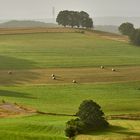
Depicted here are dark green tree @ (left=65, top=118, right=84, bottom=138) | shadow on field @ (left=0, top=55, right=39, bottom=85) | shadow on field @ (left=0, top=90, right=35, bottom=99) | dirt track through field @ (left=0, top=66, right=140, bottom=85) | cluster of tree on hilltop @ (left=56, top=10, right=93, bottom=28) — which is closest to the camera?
dark green tree @ (left=65, top=118, right=84, bottom=138)

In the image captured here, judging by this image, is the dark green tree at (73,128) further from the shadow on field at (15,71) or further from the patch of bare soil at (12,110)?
the shadow on field at (15,71)

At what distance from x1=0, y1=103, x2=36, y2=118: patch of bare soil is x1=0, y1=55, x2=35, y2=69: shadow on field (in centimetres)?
3768

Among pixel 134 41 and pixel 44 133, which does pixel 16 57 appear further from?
pixel 44 133

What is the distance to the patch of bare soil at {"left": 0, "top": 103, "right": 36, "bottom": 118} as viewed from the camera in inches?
2164

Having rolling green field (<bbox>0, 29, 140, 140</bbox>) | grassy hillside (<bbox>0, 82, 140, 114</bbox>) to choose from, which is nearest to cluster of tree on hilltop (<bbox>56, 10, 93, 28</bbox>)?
rolling green field (<bbox>0, 29, 140, 140</bbox>)

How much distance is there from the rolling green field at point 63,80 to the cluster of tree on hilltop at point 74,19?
2902 centimetres

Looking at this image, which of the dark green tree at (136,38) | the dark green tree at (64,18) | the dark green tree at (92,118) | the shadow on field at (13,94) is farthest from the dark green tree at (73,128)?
the dark green tree at (64,18)

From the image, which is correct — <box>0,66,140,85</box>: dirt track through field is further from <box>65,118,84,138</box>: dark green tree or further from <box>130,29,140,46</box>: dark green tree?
<box>130,29,140,46</box>: dark green tree

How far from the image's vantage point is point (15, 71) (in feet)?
305

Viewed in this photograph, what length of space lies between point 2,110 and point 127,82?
3225 cm

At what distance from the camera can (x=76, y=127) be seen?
43250 mm

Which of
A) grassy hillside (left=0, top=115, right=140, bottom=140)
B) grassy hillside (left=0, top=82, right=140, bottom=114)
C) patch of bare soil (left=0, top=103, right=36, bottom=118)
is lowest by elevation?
grassy hillside (left=0, top=82, right=140, bottom=114)

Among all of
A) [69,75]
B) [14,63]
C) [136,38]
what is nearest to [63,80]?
[69,75]

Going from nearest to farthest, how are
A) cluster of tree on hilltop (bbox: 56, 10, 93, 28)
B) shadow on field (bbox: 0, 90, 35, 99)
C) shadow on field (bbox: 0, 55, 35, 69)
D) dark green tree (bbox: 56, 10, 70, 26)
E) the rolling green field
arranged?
the rolling green field → shadow on field (bbox: 0, 90, 35, 99) → shadow on field (bbox: 0, 55, 35, 69) → cluster of tree on hilltop (bbox: 56, 10, 93, 28) → dark green tree (bbox: 56, 10, 70, 26)
